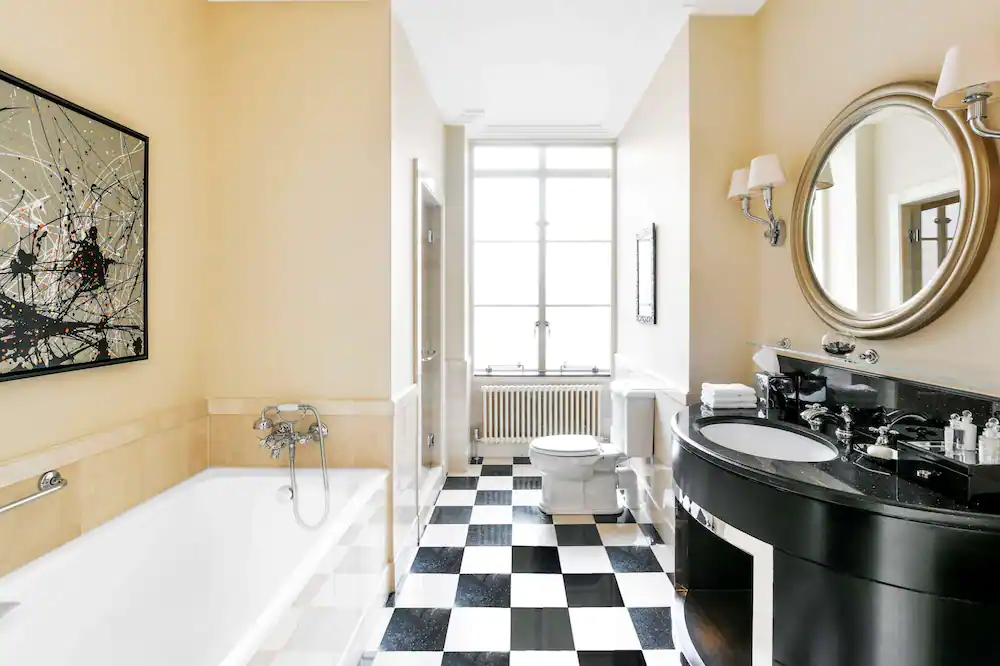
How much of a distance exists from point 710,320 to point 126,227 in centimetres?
244

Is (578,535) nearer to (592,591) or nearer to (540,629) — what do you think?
(592,591)

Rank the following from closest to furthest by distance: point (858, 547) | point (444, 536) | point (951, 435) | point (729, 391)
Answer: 1. point (858, 547)
2. point (951, 435)
3. point (729, 391)
4. point (444, 536)

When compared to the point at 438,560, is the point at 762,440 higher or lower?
higher

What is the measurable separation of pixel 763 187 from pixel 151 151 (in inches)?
97.0

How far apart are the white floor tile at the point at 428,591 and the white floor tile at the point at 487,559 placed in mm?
118

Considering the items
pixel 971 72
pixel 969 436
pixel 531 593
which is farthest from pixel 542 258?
pixel 969 436

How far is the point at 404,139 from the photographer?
255 centimetres

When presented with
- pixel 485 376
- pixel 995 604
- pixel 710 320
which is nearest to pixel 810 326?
pixel 710 320

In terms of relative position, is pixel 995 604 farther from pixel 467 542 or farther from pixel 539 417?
pixel 539 417

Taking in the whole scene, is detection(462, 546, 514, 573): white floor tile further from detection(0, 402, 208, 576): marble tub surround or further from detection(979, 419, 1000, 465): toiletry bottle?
detection(979, 419, 1000, 465): toiletry bottle

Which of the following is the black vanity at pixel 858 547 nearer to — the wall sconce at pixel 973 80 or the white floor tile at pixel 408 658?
the wall sconce at pixel 973 80

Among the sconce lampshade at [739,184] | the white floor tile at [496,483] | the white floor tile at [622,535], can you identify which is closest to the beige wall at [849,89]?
the sconce lampshade at [739,184]

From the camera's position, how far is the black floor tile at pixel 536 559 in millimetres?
2480

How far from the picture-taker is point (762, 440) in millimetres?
1856
